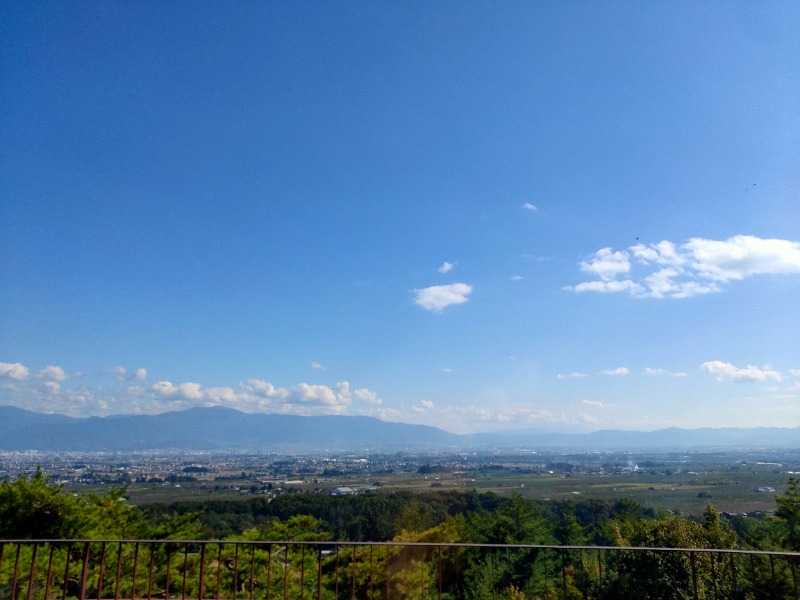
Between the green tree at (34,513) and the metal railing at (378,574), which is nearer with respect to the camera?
the metal railing at (378,574)

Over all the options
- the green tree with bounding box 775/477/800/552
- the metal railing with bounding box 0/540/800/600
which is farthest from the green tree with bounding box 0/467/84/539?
the green tree with bounding box 775/477/800/552

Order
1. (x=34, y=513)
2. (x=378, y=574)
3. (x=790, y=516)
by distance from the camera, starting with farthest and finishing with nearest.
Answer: (x=790, y=516)
(x=34, y=513)
(x=378, y=574)

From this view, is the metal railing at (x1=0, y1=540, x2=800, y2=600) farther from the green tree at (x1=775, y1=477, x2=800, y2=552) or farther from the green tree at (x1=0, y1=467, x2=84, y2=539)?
the green tree at (x1=775, y1=477, x2=800, y2=552)

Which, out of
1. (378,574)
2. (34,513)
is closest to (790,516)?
(378,574)

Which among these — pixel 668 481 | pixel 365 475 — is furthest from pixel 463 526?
pixel 365 475

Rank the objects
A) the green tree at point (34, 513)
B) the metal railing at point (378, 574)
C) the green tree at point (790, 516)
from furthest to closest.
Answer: the green tree at point (790, 516), the green tree at point (34, 513), the metal railing at point (378, 574)

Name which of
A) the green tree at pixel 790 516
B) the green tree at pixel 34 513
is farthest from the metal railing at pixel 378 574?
the green tree at pixel 790 516

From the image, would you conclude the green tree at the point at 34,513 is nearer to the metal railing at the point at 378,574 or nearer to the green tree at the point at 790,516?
the metal railing at the point at 378,574

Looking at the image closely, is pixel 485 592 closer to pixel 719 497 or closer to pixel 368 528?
pixel 368 528

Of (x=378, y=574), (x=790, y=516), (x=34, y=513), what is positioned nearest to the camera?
(x=378, y=574)

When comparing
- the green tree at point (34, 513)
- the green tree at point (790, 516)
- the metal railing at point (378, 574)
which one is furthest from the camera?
the green tree at point (790, 516)

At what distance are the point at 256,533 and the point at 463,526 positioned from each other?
42.8 feet

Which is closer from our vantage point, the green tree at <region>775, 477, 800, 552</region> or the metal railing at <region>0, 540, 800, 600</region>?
the metal railing at <region>0, 540, 800, 600</region>

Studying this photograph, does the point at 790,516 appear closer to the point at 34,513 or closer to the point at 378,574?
the point at 378,574
